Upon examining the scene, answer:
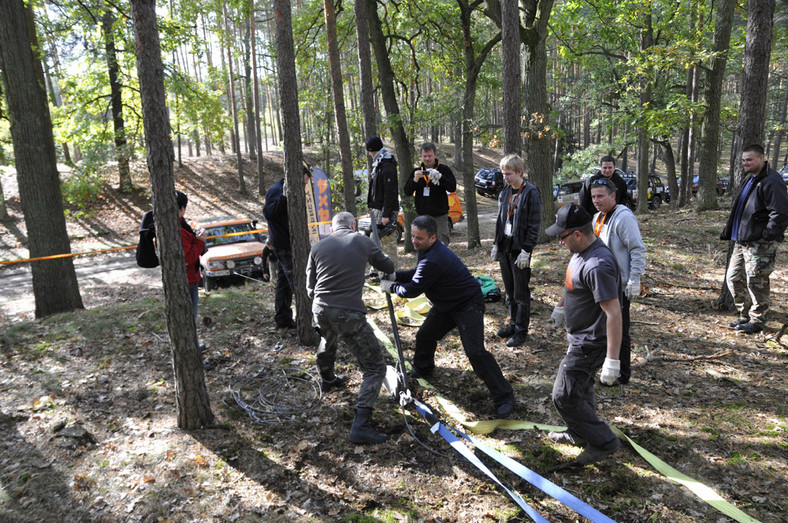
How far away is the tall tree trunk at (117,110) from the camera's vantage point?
45.1 feet

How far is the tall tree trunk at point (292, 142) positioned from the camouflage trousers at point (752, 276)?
549 cm

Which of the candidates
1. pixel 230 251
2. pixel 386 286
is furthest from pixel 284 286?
pixel 230 251

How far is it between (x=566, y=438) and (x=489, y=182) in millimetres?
24830

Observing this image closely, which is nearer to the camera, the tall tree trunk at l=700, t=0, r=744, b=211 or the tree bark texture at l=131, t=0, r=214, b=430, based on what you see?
the tree bark texture at l=131, t=0, r=214, b=430

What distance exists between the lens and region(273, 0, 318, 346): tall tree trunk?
219 inches

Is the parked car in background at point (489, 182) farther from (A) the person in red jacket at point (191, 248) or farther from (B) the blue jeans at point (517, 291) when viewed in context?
(A) the person in red jacket at point (191, 248)

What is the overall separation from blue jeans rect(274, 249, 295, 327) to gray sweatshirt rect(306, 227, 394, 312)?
1.87 metres

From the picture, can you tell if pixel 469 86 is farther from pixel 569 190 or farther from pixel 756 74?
pixel 569 190

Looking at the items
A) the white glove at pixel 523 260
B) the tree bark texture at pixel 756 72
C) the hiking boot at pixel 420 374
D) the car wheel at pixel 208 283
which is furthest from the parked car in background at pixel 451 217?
the hiking boot at pixel 420 374

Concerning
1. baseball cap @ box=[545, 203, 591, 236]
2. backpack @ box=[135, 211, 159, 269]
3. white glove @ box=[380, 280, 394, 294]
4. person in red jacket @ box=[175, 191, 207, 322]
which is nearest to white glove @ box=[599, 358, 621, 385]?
baseball cap @ box=[545, 203, 591, 236]

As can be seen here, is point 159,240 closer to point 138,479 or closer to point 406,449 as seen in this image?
point 138,479

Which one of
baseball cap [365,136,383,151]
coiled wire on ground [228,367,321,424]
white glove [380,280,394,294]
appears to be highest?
baseball cap [365,136,383,151]

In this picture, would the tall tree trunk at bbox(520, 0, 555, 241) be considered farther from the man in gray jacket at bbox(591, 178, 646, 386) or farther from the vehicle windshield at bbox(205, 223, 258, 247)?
the vehicle windshield at bbox(205, 223, 258, 247)

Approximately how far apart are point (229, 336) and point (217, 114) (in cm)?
1949
